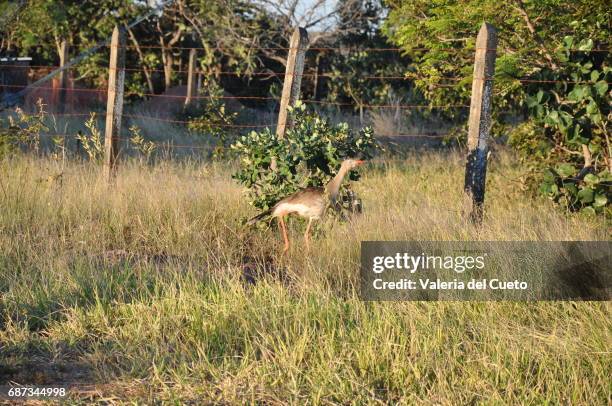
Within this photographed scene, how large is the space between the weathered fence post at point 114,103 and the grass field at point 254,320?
3.82 feet

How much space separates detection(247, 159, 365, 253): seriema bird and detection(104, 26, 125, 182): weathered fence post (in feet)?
9.35

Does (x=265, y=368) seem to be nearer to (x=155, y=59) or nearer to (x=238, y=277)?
(x=238, y=277)

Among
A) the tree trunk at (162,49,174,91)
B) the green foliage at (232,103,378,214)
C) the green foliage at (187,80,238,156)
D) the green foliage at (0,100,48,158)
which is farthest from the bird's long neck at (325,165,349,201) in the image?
the tree trunk at (162,49,174,91)

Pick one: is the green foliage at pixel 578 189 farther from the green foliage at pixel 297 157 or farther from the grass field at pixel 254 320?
the green foliage at pixel 297 157

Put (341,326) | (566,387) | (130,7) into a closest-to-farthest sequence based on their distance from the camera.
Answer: (566,387), (341,326), (130,7)

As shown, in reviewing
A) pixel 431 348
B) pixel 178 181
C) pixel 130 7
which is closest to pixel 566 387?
pixel 431 348

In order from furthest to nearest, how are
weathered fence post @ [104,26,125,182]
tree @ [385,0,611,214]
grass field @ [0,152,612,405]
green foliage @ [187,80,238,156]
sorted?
green foliage @ [187,80,238,156] → weathered fence post @ [104,26,125,182] → tree @ [385,0,611,214] → grass field @ [0,152,612,405]

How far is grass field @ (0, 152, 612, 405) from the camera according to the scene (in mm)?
4270

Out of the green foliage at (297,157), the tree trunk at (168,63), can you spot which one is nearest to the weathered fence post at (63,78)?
the tree trunk at (168,63)

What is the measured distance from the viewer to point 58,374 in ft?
15.0

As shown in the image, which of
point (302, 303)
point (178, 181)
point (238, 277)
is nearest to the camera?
point (302, 303)

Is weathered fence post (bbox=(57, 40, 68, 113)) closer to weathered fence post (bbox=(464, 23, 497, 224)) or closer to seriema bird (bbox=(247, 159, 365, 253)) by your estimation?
weathered fence post (bbox=(464, 23, 497, 224))

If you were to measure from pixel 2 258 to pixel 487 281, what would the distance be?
363 cm

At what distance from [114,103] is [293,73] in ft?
7.21
